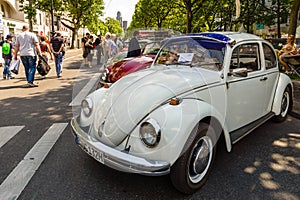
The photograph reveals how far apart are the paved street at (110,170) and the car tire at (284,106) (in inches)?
4.7

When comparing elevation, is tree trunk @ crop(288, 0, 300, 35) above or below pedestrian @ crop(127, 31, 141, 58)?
above

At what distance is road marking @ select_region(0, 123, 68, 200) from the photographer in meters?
2.79

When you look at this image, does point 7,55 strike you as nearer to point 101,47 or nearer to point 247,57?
point 101,47

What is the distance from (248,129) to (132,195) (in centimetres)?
203

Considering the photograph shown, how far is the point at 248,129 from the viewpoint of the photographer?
373 cm

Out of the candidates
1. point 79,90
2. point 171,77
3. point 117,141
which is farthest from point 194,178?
point 79,90

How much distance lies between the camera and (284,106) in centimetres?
507

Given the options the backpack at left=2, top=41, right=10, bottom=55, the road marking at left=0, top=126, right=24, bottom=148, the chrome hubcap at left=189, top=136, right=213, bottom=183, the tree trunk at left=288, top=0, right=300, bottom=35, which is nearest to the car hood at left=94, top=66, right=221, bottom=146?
the chrome hubcap at left=189, top=136, right=213, bottom=183

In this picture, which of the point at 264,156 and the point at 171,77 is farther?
the point at 264,156

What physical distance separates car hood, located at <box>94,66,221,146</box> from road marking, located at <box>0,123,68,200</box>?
1039mm

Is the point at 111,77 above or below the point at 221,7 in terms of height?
below

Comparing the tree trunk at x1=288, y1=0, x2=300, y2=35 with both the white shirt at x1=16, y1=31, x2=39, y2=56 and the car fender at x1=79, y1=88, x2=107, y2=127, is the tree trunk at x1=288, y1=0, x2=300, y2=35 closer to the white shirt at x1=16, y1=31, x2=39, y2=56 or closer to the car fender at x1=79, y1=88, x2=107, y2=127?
the car fender at x1=79, y1=88, x2=107, y2=127

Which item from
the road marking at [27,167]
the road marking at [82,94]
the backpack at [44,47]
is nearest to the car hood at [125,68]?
the road marking at [82,94]

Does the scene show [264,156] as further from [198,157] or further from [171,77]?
[171,77]
